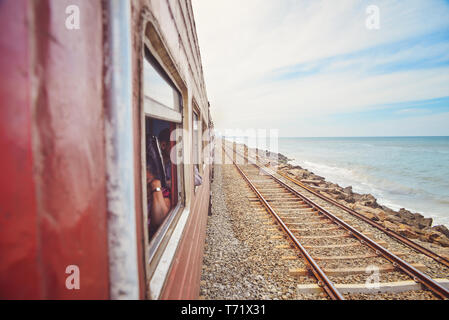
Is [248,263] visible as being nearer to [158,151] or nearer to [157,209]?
[157,209]

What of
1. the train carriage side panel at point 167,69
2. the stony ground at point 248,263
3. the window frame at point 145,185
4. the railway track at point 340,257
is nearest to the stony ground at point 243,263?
the stony ground at point 248,263

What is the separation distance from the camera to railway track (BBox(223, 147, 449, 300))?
3051 mm

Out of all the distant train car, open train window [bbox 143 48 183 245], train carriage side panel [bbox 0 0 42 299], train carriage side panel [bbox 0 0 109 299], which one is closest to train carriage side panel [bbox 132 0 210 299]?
the distant train car

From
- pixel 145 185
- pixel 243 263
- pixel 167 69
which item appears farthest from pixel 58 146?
pixel 243 263

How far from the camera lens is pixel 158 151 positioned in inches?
114

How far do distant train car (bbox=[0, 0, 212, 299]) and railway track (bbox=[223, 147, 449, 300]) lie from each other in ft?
10.6

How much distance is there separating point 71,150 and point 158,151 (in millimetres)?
2187

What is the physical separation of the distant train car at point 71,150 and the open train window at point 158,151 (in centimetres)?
48

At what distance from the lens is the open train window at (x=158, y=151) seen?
1.59 m

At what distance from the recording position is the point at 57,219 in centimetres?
71

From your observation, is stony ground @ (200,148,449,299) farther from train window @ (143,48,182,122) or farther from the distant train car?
train window @ (143,48,182,122)

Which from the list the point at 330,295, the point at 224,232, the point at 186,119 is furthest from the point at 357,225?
the point at 186,119

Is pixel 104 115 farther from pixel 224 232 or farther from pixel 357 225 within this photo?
pixel 357 225
